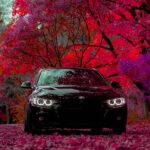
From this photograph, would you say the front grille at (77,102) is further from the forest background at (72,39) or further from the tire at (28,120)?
the forest background at (72,39)

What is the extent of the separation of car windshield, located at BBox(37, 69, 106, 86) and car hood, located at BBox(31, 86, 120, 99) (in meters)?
0.68

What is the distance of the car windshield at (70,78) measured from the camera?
13.7 metres

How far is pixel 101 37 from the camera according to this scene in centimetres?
3069

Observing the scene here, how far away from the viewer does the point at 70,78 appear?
1388cm

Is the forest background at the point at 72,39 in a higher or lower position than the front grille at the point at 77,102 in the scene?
lower

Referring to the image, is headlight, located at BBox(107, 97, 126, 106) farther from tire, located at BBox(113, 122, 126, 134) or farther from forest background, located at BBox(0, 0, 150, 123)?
forest background, located at BBox(0, 0, 150, 123)

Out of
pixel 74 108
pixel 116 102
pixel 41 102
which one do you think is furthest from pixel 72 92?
pixel 116 102

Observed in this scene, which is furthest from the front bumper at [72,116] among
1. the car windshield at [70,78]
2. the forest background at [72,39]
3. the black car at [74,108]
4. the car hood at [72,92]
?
the forest background at [72,39]

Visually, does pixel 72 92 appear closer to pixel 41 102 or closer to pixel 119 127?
pixel 41 102

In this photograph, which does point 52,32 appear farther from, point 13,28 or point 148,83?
point 148,83

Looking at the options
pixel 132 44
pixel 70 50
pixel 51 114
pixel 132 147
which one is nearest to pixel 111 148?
pixel 132 147

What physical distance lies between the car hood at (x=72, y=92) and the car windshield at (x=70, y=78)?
68cm

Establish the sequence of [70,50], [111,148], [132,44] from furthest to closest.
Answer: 1. [70,50]
2. [132,44]
3. [111,148]

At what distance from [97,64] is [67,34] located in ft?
7.89
